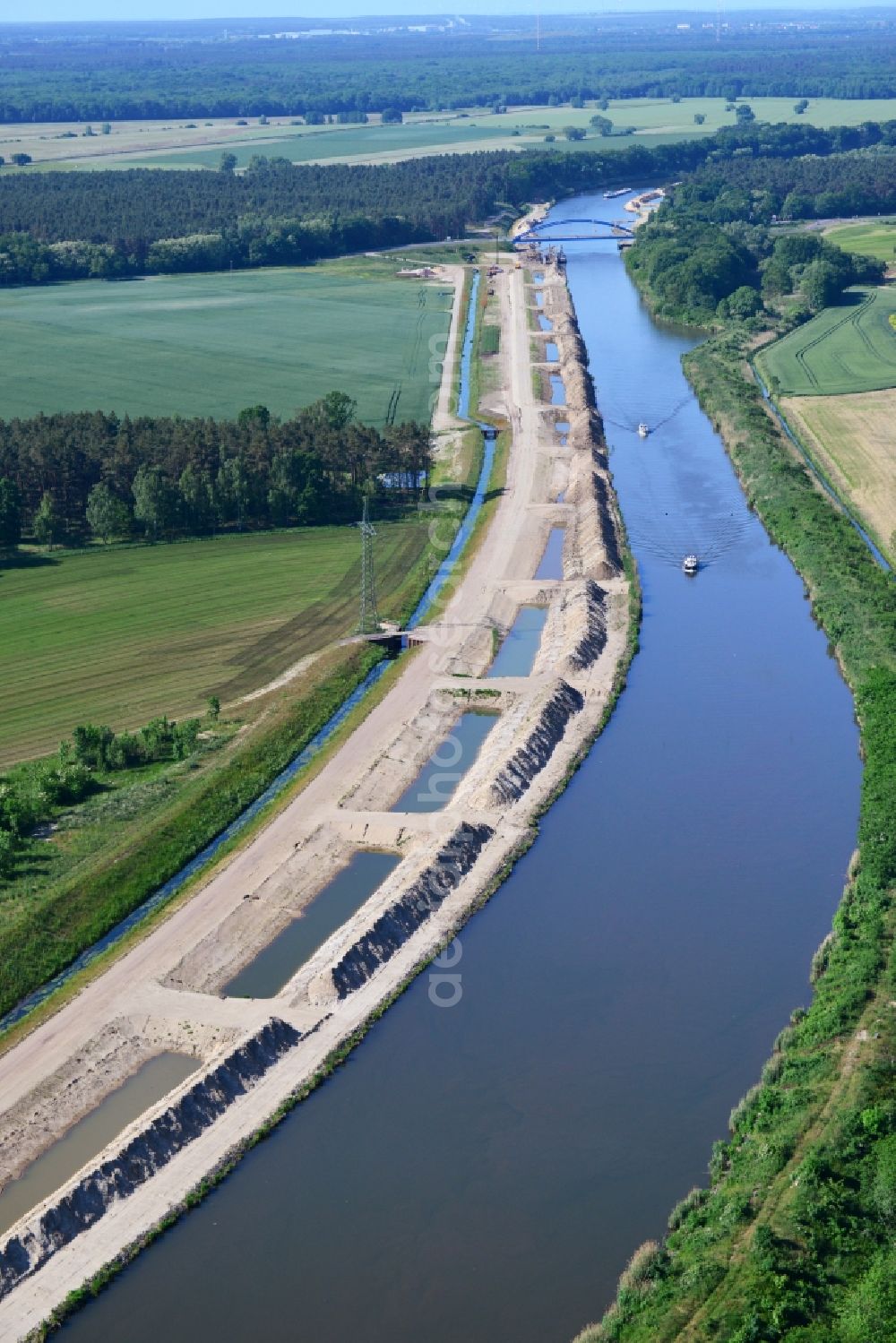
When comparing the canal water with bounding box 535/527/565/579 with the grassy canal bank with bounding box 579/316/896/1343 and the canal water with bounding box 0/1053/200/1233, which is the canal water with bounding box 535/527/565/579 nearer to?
the grassy canal bank with bounding box 579/316/896/1343

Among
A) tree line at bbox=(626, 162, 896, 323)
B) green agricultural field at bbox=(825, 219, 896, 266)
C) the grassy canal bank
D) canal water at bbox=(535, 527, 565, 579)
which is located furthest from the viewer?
green agricultural field at bbox=(825, 219, 896, 266)

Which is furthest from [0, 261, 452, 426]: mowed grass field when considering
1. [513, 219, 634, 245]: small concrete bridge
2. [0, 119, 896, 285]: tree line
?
[513, 219, 634, 245]: small concrete bridge

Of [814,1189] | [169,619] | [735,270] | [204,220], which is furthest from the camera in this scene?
[204,220]

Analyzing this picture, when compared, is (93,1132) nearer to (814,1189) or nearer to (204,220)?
(814,1189)

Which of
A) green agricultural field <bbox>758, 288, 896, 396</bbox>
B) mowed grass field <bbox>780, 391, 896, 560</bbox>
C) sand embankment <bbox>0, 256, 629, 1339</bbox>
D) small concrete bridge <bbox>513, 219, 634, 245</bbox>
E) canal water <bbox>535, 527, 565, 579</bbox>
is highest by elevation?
small concrete bridge <bbox>513, 219, 634, 245</bbox>

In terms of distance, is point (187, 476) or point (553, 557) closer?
point (553, 557)

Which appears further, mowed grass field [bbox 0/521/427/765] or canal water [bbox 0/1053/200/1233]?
mowed grass field [bbox 0/521/427/765]

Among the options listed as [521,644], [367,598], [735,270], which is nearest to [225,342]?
[735,270]

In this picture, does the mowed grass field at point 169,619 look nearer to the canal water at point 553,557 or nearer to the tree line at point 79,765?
the tree line at point 79,765

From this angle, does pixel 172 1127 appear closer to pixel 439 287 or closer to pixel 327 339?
pixel 327 339
